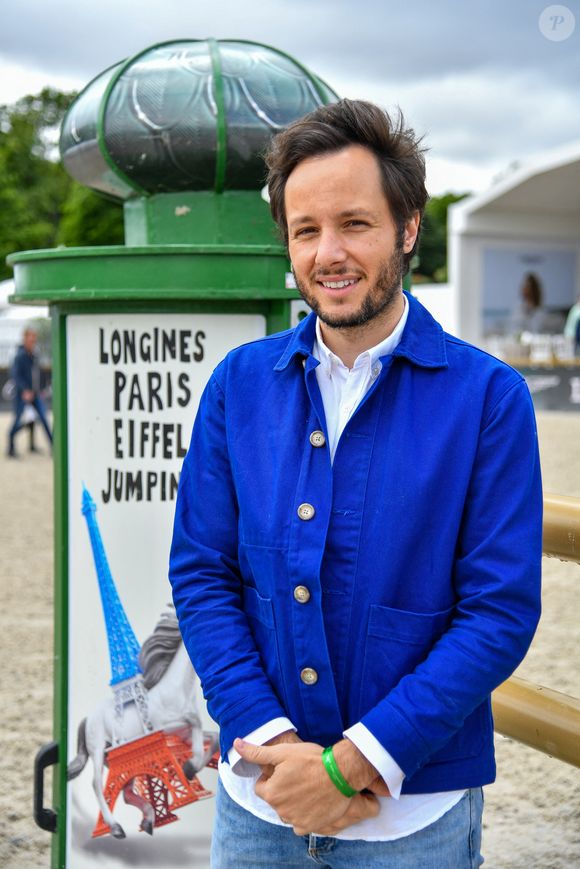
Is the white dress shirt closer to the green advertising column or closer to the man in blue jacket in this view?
the man in blue jacket

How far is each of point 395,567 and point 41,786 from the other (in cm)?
159

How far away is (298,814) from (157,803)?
1208mm

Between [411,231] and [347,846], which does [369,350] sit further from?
[347,846]

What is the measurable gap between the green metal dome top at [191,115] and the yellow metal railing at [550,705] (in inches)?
45.6

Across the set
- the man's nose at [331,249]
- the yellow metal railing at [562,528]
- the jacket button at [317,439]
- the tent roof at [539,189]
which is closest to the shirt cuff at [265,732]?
the jacket button at [317,439]

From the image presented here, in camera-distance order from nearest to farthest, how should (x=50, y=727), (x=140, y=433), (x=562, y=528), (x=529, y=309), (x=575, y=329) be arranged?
(x=562, y=528) → (x=140, y=433) → (x=50, y=727) → (x=575, y=329) → (x=529, y=309)

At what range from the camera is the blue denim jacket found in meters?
1.51

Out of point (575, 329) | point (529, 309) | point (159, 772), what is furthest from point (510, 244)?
point (159, 772)

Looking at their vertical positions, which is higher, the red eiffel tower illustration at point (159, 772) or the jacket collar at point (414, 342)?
the jacket collar at point (414, 342)

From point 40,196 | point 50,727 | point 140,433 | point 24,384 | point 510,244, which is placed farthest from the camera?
point 40,196

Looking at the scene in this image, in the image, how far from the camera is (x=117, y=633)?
102 inches

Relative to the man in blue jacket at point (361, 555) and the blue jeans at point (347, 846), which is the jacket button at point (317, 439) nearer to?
the man in blue jacket at point (361, 555)

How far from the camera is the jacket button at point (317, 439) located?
162 cm

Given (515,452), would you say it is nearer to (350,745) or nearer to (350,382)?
(350,382)
